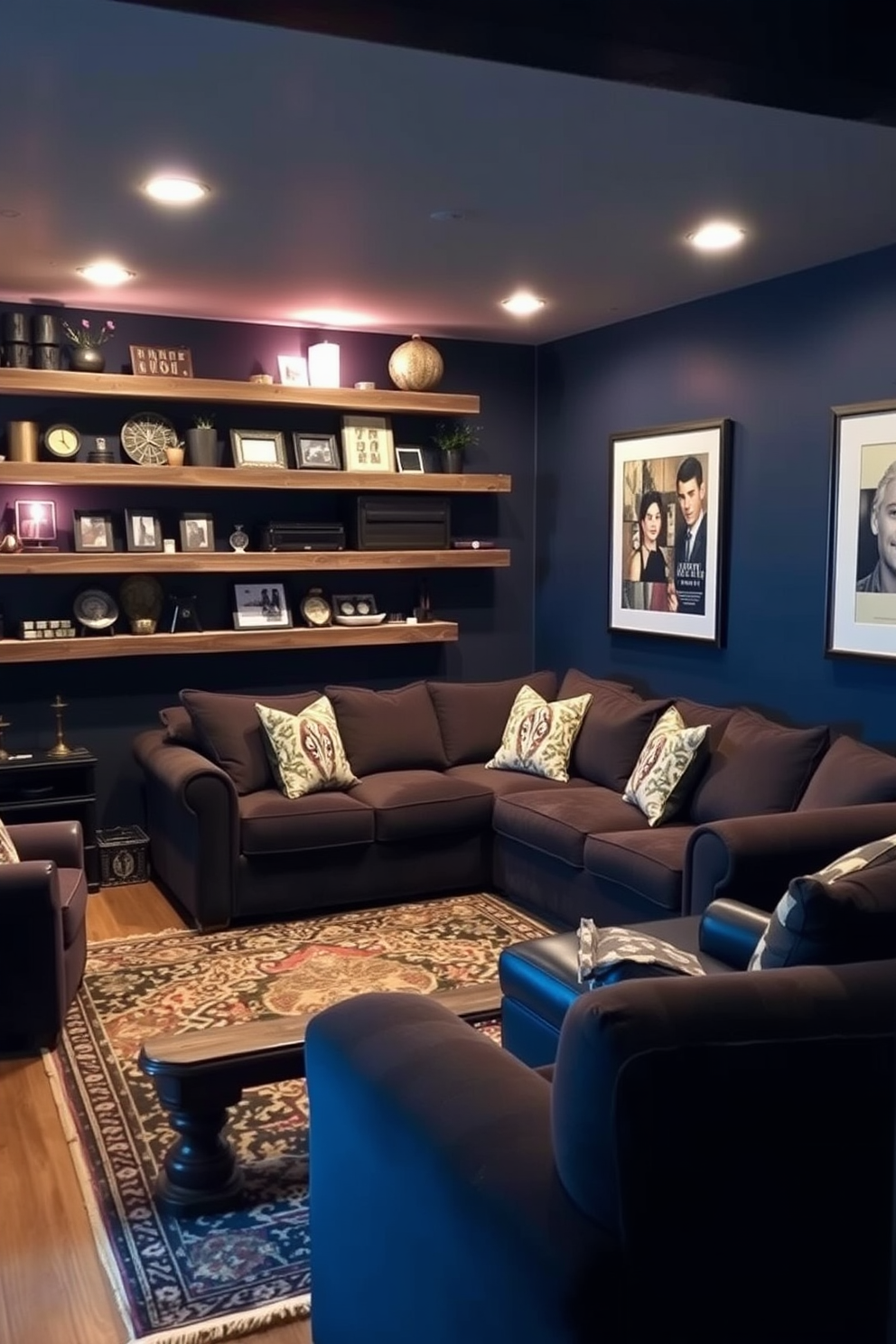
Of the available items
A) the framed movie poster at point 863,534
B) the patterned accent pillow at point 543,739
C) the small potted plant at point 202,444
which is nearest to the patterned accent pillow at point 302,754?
the patterned accent pillow at point 543,739

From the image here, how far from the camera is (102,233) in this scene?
→ 3805 mm

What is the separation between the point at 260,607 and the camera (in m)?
5.58

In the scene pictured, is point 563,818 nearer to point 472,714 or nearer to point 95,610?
point 472,714

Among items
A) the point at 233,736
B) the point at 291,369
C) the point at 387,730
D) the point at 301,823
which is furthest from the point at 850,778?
the point at 291,369

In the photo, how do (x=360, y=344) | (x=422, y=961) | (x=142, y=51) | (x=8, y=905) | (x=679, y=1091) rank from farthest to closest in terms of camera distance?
(x=360, y=344) → (x=422, y=961) → (x=8, y=905) → (x=142, y=51) → (x=679, y=1091)

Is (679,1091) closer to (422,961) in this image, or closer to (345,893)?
(422,961)

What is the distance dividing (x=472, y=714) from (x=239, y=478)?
59.4 inches

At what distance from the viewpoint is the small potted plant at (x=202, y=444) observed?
524cm

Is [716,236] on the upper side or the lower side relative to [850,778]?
upper

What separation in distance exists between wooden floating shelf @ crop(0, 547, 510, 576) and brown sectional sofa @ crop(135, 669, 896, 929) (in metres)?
0.61

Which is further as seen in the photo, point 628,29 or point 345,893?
point 345,893

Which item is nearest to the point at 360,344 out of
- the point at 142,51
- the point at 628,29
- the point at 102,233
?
the point at 102,233

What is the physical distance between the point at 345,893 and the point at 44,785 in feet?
4.68

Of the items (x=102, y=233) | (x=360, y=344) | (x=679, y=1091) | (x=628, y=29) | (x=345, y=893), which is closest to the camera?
(x=628, y=29)
